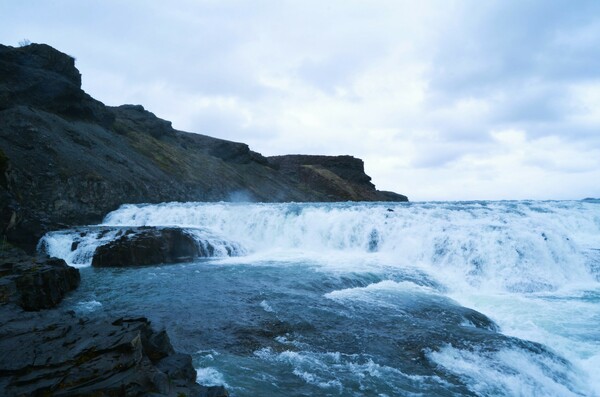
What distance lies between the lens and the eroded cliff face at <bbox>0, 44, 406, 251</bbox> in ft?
75.4

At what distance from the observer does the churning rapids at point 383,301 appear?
21.9 feet

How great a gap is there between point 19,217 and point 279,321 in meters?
15.2

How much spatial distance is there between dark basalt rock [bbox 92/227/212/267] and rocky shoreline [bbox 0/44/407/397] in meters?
0.05

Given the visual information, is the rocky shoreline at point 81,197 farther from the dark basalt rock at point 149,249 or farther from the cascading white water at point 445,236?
the cascading white water at point 445,236

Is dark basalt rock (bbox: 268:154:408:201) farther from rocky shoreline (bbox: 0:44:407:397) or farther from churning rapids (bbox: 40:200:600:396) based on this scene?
churning rapids (bbox: 40:200:600:396)

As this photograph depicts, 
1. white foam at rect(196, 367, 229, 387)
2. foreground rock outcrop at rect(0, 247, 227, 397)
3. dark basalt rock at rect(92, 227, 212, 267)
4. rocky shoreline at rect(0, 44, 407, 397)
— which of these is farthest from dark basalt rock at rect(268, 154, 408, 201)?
foreground rock outcrop at rect(0, 247, 227, 397)

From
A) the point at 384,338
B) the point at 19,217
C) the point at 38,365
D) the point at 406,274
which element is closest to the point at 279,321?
the point at 384,338

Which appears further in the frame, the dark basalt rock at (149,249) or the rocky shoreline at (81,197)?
the dark basalt rock at (149,249)

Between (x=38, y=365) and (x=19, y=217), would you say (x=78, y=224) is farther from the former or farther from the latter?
(x=38, y=365)

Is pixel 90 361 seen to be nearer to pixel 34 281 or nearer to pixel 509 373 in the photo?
pixel 509 373

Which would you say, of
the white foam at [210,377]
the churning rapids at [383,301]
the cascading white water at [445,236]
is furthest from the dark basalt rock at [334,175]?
the white foam at [210,377]

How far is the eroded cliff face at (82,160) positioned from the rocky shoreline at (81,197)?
0.36ft

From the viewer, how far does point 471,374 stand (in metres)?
6.68

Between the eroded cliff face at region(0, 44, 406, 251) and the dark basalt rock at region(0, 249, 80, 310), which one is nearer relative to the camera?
the dark basalt rock at region(0, 249, 80, 310)
